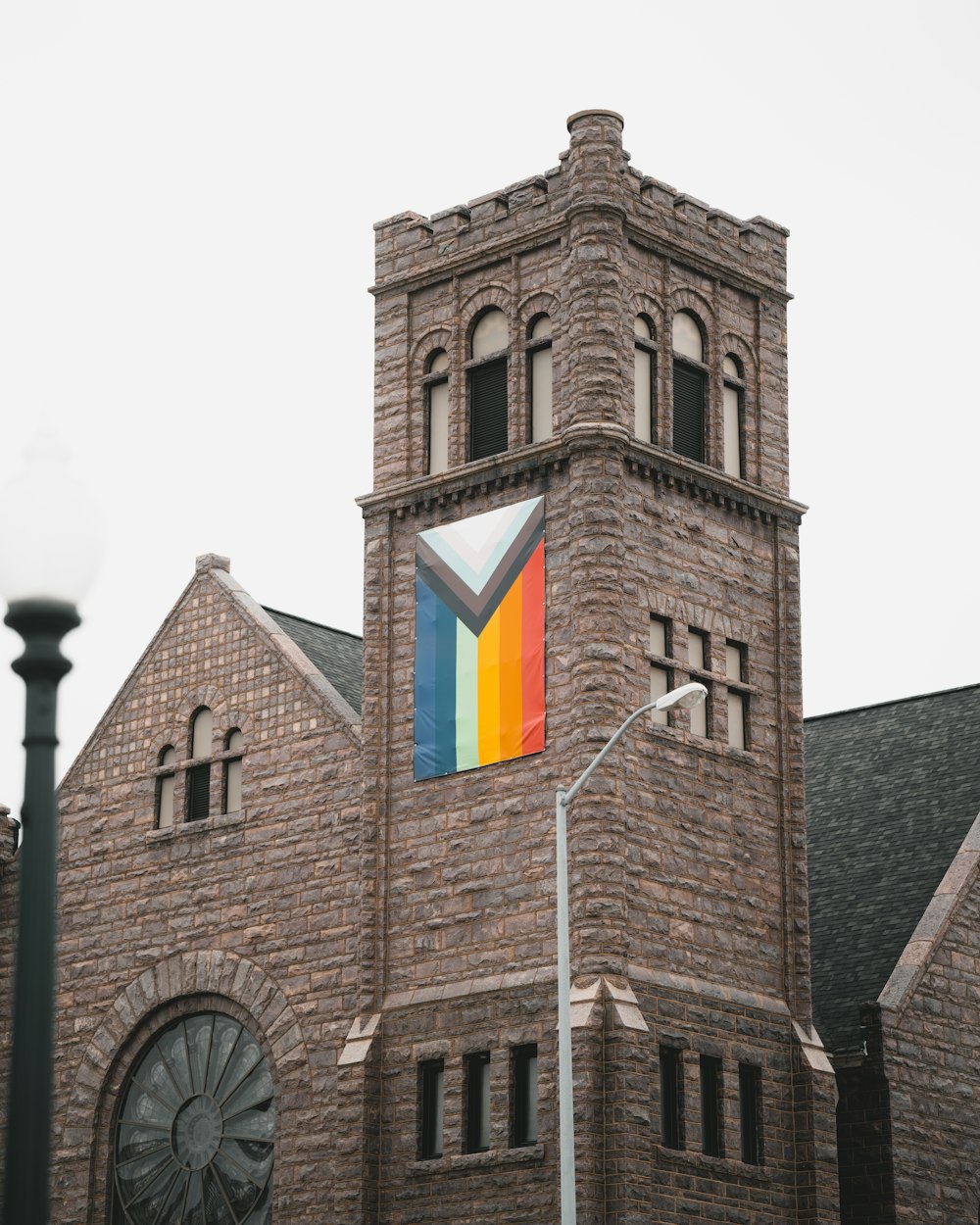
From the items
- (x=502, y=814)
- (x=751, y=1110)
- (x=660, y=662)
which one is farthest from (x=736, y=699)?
(x=751, y=1110)

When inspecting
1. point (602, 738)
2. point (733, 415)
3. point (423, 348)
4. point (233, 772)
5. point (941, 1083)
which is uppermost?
point (423, 348)

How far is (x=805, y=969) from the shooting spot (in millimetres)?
33406

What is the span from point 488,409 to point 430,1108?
10.4 metres

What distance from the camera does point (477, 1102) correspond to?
104ft

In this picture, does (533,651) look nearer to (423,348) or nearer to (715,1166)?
(423,348)

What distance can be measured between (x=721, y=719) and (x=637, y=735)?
2.13m

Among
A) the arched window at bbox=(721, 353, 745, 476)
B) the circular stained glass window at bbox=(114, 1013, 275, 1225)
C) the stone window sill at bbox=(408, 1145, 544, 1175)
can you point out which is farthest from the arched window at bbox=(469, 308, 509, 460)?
the stone window sill at bbox=(408, 1145, 544, 1175)

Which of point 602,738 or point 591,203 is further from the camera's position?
point 591,203

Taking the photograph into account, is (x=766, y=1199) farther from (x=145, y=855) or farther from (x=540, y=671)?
(x=145, y=855)

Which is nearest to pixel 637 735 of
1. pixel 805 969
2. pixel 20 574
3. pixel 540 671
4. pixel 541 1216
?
pixel 540 671

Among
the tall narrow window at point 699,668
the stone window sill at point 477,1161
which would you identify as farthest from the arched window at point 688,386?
the stone window sill at point 477,1161

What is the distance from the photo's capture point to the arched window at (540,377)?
33.9m

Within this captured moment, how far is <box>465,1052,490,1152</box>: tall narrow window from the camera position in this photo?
103ft

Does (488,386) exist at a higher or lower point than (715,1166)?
higher
